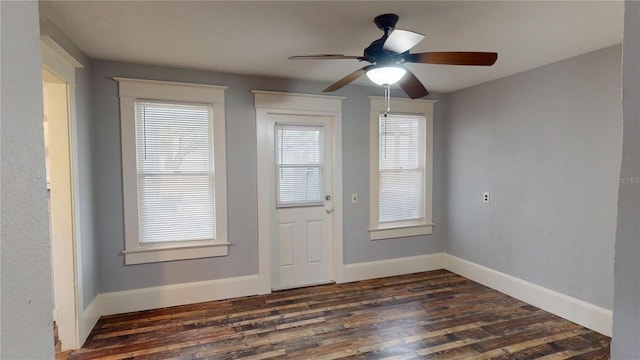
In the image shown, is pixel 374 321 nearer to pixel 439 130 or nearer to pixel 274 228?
pixel 274 228

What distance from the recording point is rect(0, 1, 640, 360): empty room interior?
2.37 meters

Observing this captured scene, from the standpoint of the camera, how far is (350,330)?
9.41ft

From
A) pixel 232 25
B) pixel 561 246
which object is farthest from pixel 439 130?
pixel 232 25

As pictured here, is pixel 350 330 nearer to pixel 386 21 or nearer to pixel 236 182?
pixel 236 182

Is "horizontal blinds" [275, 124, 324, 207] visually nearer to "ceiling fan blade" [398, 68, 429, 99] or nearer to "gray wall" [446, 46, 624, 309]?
"ceiling fan blade" [398, 68, 429, 99]

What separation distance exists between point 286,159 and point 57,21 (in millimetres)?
2236

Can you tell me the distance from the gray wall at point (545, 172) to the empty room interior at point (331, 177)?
0.02 m

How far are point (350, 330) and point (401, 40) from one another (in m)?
2.29

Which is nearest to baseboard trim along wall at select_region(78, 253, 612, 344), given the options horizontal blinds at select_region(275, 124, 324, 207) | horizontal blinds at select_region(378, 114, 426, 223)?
horizontal blinds at select_region(378, 114, 426, 223)

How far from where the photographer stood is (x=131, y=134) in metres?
3.15

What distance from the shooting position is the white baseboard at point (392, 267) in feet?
13.3

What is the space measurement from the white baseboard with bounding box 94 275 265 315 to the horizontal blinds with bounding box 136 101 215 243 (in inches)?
19.3

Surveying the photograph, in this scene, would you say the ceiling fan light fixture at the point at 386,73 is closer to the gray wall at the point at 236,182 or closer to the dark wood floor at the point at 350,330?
the gray wall at the point at 236,182

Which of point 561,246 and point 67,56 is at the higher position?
point 67,56
